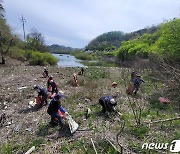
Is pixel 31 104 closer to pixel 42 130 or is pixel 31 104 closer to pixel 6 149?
pixel 42 130

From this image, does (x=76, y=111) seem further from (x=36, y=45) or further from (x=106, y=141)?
(x=36, y=45)

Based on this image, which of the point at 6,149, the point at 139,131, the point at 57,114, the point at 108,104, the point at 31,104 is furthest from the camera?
the point at 31,104

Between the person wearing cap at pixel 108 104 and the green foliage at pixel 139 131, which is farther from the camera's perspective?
the person wearing cap at pixel 108 104

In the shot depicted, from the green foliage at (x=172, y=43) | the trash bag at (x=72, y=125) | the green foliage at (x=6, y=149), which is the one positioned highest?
the green foliage at (x=172, y=43)

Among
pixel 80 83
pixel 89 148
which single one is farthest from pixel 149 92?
pixel 89 148

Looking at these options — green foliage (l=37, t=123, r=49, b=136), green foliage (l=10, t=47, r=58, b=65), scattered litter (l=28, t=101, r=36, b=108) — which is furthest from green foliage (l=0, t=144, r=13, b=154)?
green foliage (l=10, t=47, r=58, b=65)

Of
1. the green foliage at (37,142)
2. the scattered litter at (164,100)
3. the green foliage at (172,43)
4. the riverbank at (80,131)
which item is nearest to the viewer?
the riverbank at (80,131)

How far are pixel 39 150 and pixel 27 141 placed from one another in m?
0.79

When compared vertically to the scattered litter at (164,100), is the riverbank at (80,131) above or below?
below

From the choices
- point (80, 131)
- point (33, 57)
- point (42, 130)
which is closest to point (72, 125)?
point (80, 131)

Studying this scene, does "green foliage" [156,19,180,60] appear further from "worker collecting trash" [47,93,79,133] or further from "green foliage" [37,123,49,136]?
"green foliage" [37,123,49,136]

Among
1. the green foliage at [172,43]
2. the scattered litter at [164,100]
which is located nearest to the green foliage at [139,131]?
the scattered litter at [164,100]

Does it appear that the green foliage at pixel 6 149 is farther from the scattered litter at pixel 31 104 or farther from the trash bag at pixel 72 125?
the scattered litter at pixel 31 104

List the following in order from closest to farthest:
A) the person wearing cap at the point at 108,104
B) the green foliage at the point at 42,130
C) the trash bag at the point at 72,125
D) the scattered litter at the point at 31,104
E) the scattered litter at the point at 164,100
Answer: the trash bag at the point at 72,125 → the green foliage at the point at 42,130 → the person wearing cap at the point at 108,104 → the scattered litter at the point at 31,104 → the scattered litter at the point at 164,100
